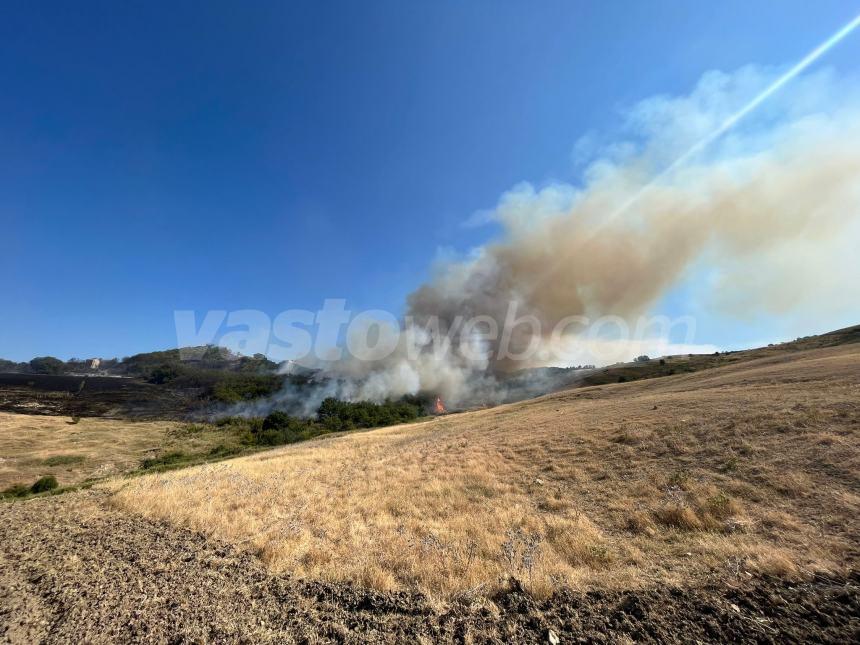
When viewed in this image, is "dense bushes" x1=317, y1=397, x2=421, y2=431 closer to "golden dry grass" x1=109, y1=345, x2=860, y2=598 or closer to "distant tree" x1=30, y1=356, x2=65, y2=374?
"golden dry grass" x1=109, y1=345, x2=860, y2=598

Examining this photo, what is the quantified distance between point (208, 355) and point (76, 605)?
20881 centimetres

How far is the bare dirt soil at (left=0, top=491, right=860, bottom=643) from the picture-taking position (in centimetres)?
408

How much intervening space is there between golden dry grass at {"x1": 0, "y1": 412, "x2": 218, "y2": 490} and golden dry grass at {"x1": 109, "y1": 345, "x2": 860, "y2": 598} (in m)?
25.7

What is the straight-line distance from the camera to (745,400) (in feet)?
54.3

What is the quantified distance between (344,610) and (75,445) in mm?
52239

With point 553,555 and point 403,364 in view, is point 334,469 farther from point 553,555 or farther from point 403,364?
point 403,364

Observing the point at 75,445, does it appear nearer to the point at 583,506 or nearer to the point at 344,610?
the point at 344,610

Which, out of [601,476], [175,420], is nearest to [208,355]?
[175,420]

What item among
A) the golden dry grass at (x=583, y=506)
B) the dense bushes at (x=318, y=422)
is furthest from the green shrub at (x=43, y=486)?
the dense bushes at (x=318, y=422)

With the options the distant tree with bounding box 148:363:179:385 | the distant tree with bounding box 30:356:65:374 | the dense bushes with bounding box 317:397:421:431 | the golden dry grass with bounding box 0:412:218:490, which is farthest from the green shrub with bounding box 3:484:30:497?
the distant tree with bounding box 30:356:65:374

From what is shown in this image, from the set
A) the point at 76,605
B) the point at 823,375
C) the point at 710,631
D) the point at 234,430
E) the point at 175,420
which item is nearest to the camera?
the point at 710,631

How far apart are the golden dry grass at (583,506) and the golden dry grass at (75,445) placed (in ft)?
84.2

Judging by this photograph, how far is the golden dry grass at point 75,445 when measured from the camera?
93.5ft

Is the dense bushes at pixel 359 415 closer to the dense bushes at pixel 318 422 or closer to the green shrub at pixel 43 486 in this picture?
the dense bushes at pixel 318 422
